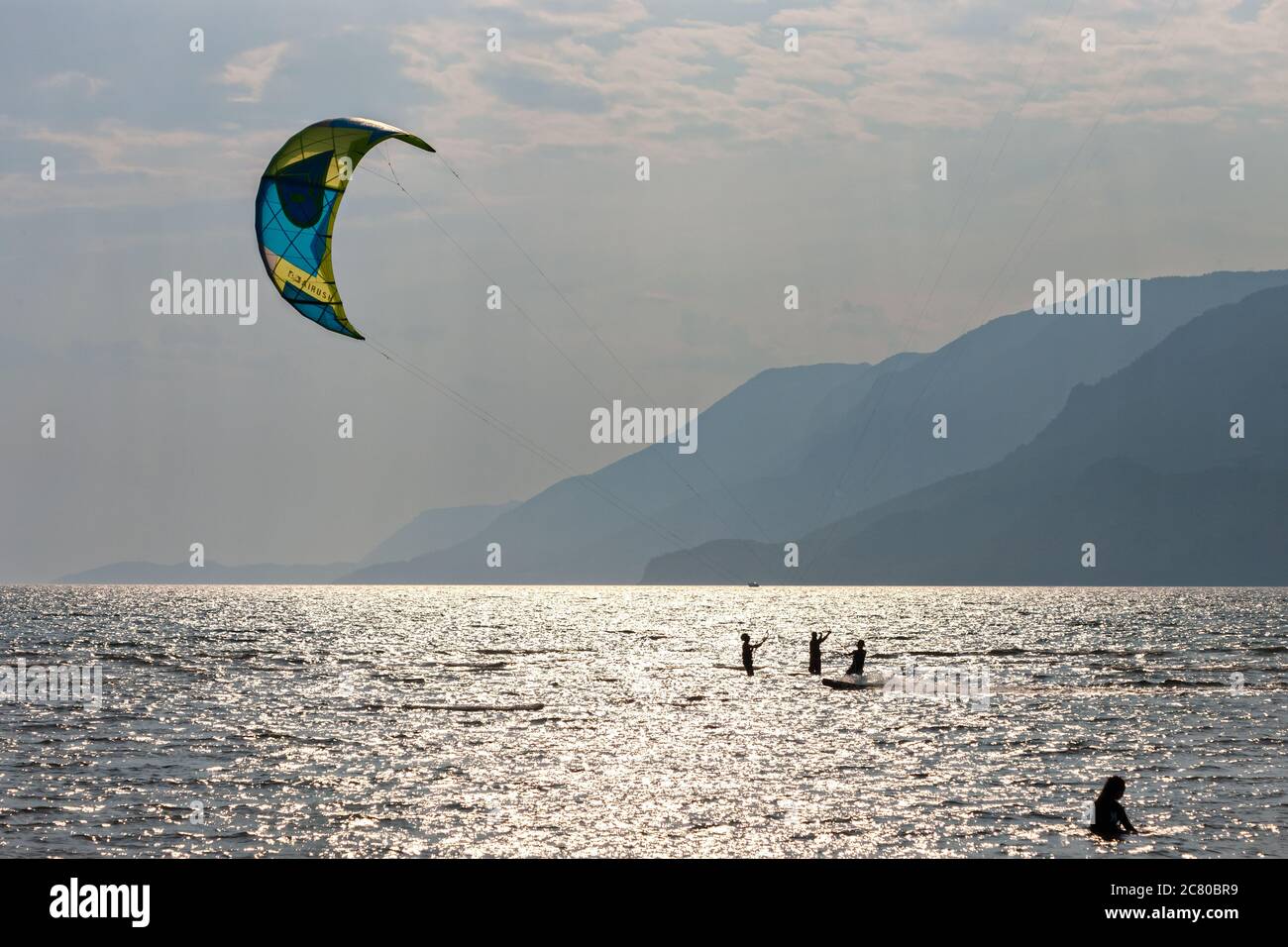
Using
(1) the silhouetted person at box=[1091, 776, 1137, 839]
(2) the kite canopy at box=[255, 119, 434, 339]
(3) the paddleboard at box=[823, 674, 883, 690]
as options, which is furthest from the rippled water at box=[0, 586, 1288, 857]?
(2) the kite canopy at box=[255, 119, 434, 339]

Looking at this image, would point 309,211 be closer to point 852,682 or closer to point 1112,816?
point 1112,816

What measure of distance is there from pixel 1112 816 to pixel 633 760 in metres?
13.8

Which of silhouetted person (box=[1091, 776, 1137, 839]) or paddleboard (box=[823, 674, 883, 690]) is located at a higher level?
silhouetted person (box=[1091, 776, 1137, 839])

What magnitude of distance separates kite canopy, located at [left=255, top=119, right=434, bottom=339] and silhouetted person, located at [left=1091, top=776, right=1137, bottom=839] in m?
22.0

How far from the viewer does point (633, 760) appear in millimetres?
35156

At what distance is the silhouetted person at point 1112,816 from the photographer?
81.6 ft

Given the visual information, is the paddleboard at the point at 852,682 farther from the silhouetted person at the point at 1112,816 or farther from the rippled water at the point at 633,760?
the silhouetted person at the point at 1112,816

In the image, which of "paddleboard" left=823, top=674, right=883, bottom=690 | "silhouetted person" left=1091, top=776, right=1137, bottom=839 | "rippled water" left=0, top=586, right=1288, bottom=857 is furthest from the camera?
"paddleboard" left=823, top=674, right=883, bottom=690

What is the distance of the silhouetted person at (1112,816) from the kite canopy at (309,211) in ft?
72.3

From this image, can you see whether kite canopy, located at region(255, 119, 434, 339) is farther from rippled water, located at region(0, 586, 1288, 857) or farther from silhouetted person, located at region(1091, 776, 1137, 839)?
silhouetted person, located at region(1091, 776, 1137, 839)

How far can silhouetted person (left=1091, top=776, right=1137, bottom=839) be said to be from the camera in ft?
81.6

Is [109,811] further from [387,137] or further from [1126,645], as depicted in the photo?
[1126,645]
